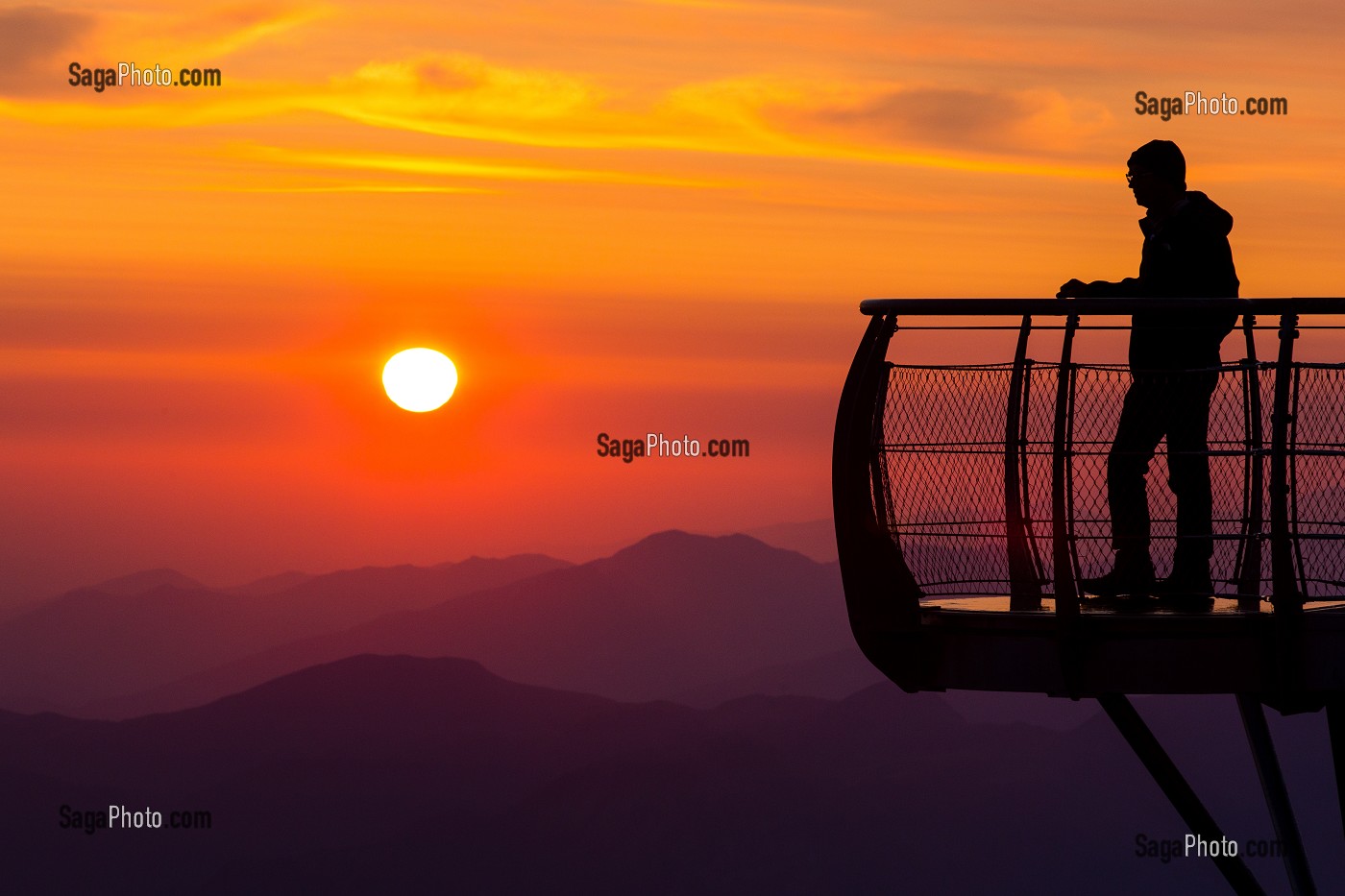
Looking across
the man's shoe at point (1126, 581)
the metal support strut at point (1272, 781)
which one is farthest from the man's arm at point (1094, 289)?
the metal support strut at point (1272, 781)

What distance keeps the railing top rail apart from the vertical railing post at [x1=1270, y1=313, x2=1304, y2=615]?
0.11 metres

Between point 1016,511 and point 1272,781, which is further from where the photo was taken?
point 1272,781

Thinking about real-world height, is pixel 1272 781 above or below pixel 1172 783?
above

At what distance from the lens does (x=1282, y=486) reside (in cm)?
1238

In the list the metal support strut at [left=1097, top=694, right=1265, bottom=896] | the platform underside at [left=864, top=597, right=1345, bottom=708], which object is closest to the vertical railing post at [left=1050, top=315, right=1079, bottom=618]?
the platform underside at [left=864, top=597, right=1345, bottom=708]

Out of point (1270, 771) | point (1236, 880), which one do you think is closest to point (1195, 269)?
point (1270, 771)

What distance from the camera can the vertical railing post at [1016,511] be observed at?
12.6m

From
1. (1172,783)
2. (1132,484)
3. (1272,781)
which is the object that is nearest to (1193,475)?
(1132,484)

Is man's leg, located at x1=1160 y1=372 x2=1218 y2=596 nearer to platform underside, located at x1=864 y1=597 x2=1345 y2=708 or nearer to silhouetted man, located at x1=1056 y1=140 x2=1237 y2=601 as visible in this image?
silhouetted man, located at x1=1056 y1=140 x2=1237 y2=601

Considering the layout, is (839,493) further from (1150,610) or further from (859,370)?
(1150,610)

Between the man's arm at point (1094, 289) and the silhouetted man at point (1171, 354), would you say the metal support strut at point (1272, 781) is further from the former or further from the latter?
the man's arm at point (1094, 289)

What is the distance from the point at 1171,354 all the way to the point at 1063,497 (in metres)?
1.15

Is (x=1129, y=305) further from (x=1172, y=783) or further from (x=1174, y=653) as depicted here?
(x=1172, y=783)

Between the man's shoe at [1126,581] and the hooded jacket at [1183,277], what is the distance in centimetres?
128
